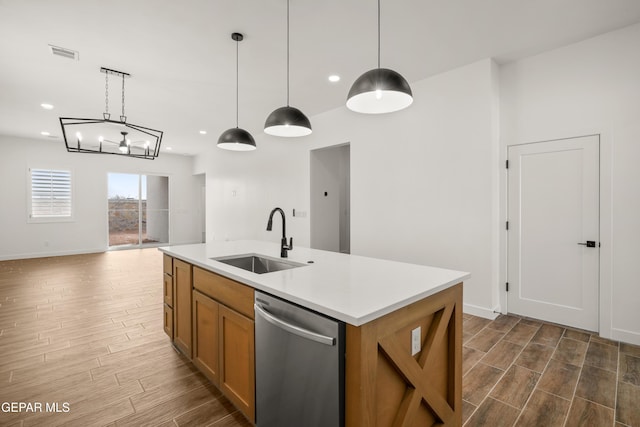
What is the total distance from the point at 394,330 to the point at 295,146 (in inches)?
194

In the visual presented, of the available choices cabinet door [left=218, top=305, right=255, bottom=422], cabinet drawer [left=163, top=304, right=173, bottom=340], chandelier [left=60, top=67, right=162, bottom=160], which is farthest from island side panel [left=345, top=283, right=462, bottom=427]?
chandelier [left=60, top=67, right=162, bottom=160]

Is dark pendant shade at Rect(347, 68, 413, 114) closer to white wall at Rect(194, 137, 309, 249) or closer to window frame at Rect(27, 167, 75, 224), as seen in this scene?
white wall at Rect(194, 137, 309, 249)

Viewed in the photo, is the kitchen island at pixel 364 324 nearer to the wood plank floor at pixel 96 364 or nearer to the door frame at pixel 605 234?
the wood plank floor at pixel 96 364

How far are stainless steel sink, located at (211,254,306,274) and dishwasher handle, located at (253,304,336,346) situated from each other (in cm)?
72

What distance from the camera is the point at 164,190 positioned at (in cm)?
943

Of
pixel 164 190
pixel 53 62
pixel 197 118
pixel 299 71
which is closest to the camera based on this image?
pixel 53 62

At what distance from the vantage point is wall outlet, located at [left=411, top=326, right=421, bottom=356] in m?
1.38

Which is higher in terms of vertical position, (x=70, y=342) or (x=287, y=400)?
(x=287, y=400)

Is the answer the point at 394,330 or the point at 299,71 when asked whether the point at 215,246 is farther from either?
the point at 299,71

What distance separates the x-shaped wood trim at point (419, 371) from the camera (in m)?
1.25

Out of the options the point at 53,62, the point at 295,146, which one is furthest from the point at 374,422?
the point at 295,146

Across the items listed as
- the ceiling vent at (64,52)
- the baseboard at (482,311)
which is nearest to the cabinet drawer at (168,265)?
the ceiling vent at (64,52)

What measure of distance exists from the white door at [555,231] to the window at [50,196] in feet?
31.6

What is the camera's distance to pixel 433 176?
148 inches
